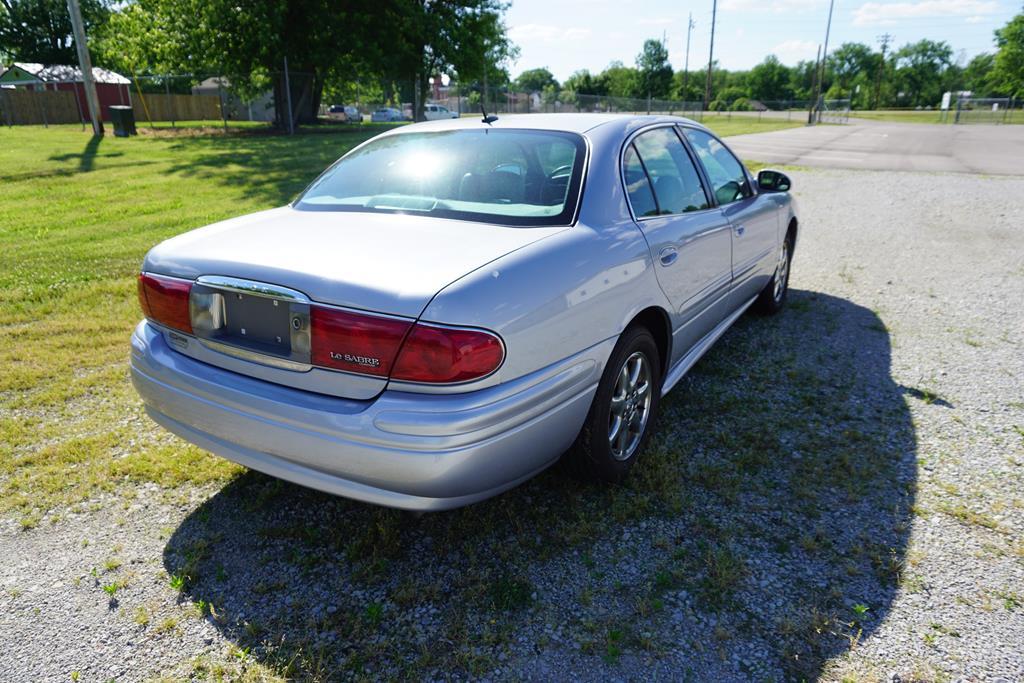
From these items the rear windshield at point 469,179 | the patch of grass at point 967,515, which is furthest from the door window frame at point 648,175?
the patch of grass at point 967,515

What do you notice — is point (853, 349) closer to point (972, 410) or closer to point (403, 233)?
point (972, 410)

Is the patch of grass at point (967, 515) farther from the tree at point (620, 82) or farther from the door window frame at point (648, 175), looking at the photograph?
the tree at point (620, 82)

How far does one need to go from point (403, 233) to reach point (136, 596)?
1.61 m

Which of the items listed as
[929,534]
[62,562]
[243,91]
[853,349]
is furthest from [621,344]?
[243,91]

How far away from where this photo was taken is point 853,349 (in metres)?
4.93

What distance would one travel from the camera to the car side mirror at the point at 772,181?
4.95 metres

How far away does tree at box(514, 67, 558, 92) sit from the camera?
120 metres

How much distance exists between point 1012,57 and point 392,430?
10307cm

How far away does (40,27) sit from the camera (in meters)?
56.1

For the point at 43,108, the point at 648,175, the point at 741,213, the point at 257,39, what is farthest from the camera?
the point at 43,108

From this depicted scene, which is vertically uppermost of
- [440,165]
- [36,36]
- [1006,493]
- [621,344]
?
[36,36]

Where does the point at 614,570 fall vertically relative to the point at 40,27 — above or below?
below

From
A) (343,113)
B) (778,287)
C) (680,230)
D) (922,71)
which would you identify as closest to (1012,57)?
(922,71)

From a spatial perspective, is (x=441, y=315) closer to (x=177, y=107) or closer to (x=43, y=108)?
(x=43, y=108)
